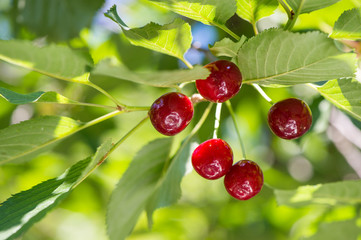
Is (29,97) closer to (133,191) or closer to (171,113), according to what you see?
(171,113)

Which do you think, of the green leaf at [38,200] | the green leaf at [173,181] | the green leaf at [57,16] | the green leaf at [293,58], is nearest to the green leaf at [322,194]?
the green leaf at [173,181]

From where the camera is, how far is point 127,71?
0.67 meters

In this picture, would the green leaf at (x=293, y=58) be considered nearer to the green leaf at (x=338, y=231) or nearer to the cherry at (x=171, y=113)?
the cherry at (x=171, y=113)

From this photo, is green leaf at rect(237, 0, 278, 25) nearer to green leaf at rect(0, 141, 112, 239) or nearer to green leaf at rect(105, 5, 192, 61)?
green leaf at rect(105, 5, 192, 61)

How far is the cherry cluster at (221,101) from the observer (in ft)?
2.88

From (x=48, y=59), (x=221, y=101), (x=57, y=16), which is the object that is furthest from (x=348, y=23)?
(x=57, y=16)

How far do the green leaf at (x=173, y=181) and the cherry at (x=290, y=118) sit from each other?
0.42m

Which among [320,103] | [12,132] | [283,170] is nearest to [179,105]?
[12,132]

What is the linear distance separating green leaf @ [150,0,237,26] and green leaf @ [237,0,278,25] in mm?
75

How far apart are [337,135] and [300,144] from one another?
2.72 ft

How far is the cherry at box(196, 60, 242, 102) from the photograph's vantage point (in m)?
0.86

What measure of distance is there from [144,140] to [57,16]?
951 millimetres

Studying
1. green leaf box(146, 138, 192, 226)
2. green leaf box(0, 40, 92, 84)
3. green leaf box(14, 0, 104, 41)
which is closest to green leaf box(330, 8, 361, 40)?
green leaf box(0, 40, 92, 84)

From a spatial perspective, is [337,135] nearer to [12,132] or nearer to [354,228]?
[354,228]
